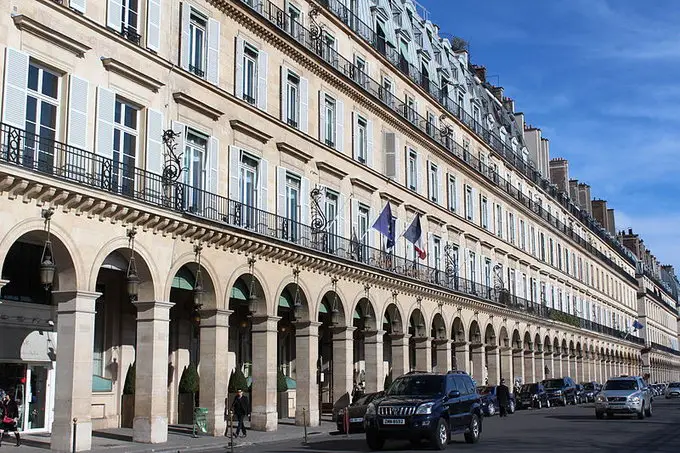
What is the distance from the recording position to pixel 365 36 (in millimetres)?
35188

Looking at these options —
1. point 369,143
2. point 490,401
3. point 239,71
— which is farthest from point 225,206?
point 490,401

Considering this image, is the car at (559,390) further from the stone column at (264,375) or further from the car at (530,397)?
the stone column at (264,375)

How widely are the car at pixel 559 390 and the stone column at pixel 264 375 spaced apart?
23.9 meters

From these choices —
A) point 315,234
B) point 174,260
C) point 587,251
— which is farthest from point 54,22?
point 587,251

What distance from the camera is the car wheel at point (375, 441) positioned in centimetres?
1881

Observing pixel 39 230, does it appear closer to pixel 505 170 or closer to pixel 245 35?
pixel 245 35

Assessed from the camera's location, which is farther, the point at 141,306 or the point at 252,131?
the point at 252,131

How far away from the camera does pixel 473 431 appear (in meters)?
20.6

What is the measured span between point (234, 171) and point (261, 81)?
3.52 m

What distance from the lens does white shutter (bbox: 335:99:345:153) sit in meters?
32.0

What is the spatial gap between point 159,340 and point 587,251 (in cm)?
5837

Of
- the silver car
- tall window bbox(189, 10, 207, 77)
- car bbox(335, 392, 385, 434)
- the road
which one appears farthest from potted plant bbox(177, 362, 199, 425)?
the silver car

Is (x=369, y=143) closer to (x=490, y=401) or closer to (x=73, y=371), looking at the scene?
(x=490, y=401)

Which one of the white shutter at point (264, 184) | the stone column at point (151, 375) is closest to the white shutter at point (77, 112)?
the stone column at point (151, 375)
